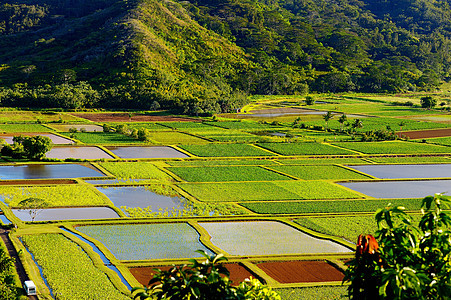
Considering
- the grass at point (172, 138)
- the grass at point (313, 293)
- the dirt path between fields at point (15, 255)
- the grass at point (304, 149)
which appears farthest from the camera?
the grass at point (172, 138)

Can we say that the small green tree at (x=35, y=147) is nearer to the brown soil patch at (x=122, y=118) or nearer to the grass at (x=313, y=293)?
the brown soil patch at (x=122, y=118)

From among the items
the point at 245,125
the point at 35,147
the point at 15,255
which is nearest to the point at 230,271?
the point at 15,255

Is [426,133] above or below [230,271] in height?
above

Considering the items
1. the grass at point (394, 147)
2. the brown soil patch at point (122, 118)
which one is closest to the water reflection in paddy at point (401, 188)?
the grass at point (394, 147)

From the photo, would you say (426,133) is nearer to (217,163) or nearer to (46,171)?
(217,163)

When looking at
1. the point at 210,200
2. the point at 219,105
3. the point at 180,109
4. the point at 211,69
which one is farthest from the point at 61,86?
the point at 210,200

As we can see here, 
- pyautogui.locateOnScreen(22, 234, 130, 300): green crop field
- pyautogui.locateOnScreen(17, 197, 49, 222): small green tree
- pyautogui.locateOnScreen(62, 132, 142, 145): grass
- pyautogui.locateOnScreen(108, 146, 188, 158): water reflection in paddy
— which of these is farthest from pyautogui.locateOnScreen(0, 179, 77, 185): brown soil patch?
pyautogui.locateOnScreen(62, 132, 142, 145): grass

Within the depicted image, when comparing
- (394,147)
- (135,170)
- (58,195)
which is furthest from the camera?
(394,147)
